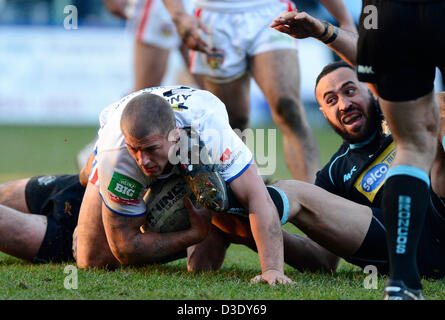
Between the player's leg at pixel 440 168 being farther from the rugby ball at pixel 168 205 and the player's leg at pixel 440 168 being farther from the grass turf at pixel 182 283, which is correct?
the rugby ball at pixel 168 205

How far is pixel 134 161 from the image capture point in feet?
12.0

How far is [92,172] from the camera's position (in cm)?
417

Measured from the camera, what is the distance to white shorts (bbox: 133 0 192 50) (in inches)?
300

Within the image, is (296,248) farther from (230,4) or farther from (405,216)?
(230,4)

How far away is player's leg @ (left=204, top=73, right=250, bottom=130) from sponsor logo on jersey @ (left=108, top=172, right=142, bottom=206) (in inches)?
94.8

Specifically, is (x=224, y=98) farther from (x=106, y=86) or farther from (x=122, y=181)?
(x=106, y=86)

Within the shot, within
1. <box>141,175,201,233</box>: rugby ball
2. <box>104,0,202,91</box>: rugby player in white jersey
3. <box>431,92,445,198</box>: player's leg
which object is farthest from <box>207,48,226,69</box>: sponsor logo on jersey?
<box>431,92,445,198</box>: player's leg

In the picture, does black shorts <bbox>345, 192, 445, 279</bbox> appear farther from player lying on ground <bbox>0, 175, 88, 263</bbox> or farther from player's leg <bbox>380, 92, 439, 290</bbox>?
player lying on ground <bbox>0, 175, 88, 263</bbox>

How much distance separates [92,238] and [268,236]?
1138mm

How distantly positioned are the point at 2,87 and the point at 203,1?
11.1m

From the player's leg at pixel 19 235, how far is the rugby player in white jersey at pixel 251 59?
179cm

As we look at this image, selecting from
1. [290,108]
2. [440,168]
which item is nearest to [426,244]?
[440,168]
